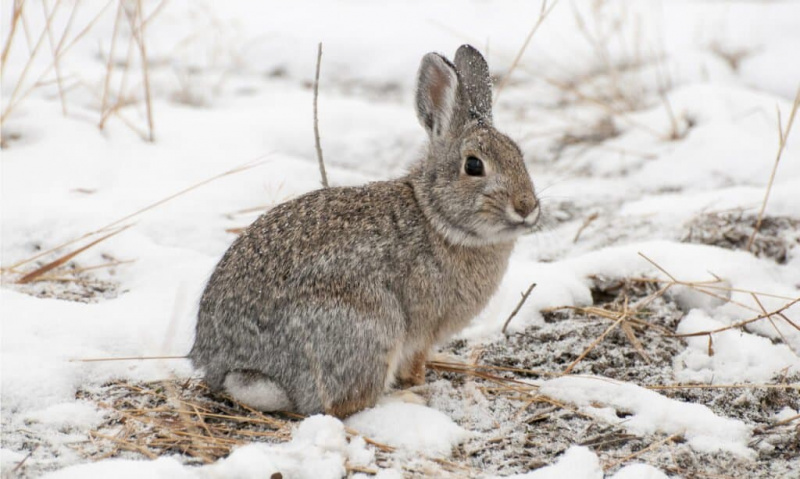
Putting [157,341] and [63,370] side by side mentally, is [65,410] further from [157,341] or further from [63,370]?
[157,341]

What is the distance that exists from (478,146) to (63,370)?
6.04 feet

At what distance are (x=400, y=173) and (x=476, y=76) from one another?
1.99 metres

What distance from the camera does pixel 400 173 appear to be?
572 centimetres

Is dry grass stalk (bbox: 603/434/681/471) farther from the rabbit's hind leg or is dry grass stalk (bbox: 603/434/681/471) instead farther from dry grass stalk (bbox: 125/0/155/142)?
dry grass stalk (bbox: 125/0/155/142)

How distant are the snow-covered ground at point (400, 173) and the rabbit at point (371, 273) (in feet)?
0.76

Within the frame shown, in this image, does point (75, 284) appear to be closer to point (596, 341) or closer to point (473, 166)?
point (473, 166)

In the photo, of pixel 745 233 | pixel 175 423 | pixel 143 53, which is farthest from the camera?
pixel 143 53

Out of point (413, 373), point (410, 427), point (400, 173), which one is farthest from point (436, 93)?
point (400, 173)

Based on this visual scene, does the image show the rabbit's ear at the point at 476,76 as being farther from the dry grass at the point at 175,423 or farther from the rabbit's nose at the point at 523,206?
the dry grass at the point at 175,423

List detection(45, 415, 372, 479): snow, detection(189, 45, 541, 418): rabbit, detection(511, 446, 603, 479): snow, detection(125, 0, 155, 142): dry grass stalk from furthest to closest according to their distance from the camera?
detection(125, 0, 155, 142): dry grass stalk, detection(189, 45, 541, 418): rabbit, detection(511, 446, 603, 479): snow, detection(45, 415, 372, 479): snow

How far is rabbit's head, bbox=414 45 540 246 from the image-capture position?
3.30 meters

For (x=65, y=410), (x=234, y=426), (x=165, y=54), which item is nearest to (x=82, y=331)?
(x=65, y=410)

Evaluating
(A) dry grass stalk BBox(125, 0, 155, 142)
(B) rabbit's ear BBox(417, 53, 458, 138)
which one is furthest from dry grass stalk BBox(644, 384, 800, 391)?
(A) dry grass stalk BBox(125, 0, 155, 142)

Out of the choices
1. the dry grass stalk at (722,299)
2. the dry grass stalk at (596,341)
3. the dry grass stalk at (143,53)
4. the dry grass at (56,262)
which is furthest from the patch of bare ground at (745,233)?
the dry grass stalk at (143,53)
